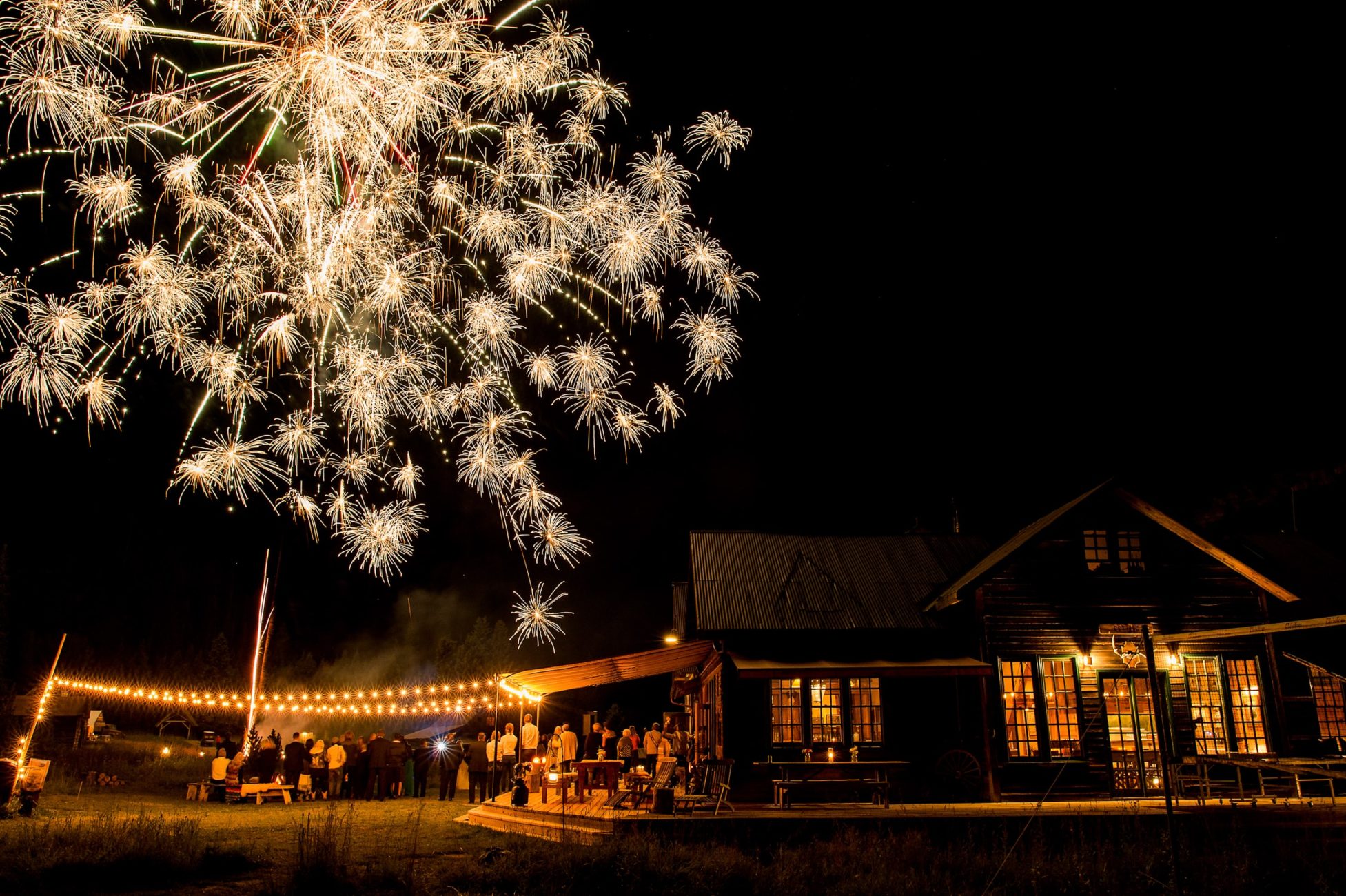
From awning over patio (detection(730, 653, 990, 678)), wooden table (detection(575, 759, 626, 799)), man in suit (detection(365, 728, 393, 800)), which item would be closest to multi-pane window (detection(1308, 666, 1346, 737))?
awning over patio (detection(730, 653, 990, 678))

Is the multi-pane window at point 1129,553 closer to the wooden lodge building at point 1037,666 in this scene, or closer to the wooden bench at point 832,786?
the wooden lodge building at point 1037,666

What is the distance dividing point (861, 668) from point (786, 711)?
166cm

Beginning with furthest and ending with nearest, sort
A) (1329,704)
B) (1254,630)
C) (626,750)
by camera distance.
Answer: (626,750), (1329,704), (1254,630)

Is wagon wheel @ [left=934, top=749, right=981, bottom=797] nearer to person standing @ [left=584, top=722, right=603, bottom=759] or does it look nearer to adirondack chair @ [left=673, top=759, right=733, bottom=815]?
adirondack chair @ [left=673, top=759, right=733, bottom=815]

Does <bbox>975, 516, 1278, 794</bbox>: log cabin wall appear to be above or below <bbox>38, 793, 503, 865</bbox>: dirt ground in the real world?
above

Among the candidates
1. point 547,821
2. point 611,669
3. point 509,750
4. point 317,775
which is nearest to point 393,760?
point 317,775

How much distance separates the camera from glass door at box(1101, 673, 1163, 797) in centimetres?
1461

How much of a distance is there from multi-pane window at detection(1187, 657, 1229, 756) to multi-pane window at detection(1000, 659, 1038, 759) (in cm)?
259

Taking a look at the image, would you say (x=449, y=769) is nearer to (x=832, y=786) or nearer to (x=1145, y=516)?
(x=832, y=786)

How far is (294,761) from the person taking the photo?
16.9 m

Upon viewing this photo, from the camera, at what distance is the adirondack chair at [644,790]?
12773 mm

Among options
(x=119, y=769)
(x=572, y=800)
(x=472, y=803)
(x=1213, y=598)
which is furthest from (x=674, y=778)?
(x=119, y=769)

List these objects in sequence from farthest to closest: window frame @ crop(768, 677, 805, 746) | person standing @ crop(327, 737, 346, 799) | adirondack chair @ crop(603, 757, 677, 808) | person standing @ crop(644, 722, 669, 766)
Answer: person standing @ crop(327, 737, 346, 799) < person standing @ crop(644, 722, 669, 766) < window frame @ crop(768, 677, 805, 746) < adirondack chair @ crop(603, 757, 677, 808)

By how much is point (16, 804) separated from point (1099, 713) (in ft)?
53.9
